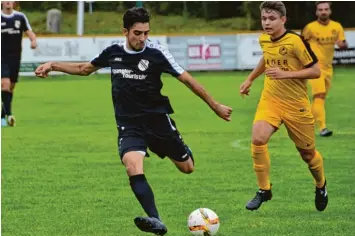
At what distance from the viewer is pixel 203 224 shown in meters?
8.09

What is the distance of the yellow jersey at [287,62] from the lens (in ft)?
30.5

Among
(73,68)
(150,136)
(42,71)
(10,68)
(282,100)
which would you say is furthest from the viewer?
(10,68)

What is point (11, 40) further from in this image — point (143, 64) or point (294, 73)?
point (143, 64)

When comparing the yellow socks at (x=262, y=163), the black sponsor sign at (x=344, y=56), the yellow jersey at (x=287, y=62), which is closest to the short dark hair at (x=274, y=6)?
the yellow jersey at (x=287, y=62)

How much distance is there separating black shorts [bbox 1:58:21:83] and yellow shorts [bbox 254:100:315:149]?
8890 millimetres

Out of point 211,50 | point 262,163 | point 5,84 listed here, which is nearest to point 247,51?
point 211,50

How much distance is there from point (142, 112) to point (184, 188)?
243 cm

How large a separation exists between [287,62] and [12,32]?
31.2ft

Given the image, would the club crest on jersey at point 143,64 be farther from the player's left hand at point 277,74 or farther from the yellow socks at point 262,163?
the yellow socks at point 262,163

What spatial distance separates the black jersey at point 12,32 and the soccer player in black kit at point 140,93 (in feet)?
30.7

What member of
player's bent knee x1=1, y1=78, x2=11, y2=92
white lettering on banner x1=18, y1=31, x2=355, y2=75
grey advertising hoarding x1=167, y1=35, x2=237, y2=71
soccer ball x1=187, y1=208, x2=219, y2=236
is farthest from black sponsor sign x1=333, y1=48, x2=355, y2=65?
soccer ball x1=187, y1=208, x2=219, y2=236

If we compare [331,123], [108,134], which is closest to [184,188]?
[108,134]

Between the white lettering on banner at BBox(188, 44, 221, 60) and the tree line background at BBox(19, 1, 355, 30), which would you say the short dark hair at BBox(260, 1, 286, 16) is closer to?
the white lettering on banner at BBox(188, 44, 221, 60)

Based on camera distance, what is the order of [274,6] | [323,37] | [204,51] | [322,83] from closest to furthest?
[274,6]
[322,83]
[323,37]
[204,51]
